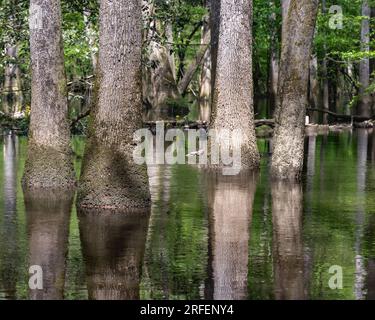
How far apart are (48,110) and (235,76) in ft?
16.7

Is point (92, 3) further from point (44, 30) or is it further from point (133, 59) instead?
point (133, 59)

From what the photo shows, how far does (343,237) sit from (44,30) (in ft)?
22.7

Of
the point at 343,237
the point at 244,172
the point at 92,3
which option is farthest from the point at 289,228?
the point at 92,3

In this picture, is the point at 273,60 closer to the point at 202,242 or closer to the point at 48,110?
the point at 48,110

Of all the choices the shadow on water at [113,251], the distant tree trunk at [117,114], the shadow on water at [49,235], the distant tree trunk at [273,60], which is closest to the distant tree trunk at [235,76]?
the shadow on water at [49,235]

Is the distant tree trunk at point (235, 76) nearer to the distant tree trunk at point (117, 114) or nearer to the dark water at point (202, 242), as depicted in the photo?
the dark water at point (202, 242)

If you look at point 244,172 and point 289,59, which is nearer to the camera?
point 289,59

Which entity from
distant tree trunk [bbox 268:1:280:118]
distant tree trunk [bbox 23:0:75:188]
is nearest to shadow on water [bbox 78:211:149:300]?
distant tree trunk [bbox 23:0:75:188]

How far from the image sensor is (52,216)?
14.4 metres

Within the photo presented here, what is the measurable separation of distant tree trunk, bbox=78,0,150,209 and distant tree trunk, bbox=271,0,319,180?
478 centimetres

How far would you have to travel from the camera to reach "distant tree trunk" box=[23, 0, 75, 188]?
55.4 ft

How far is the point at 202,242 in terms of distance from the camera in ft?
40.3

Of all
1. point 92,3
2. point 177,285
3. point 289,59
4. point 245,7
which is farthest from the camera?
point 92,3

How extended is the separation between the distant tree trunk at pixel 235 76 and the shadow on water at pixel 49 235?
5.18m
